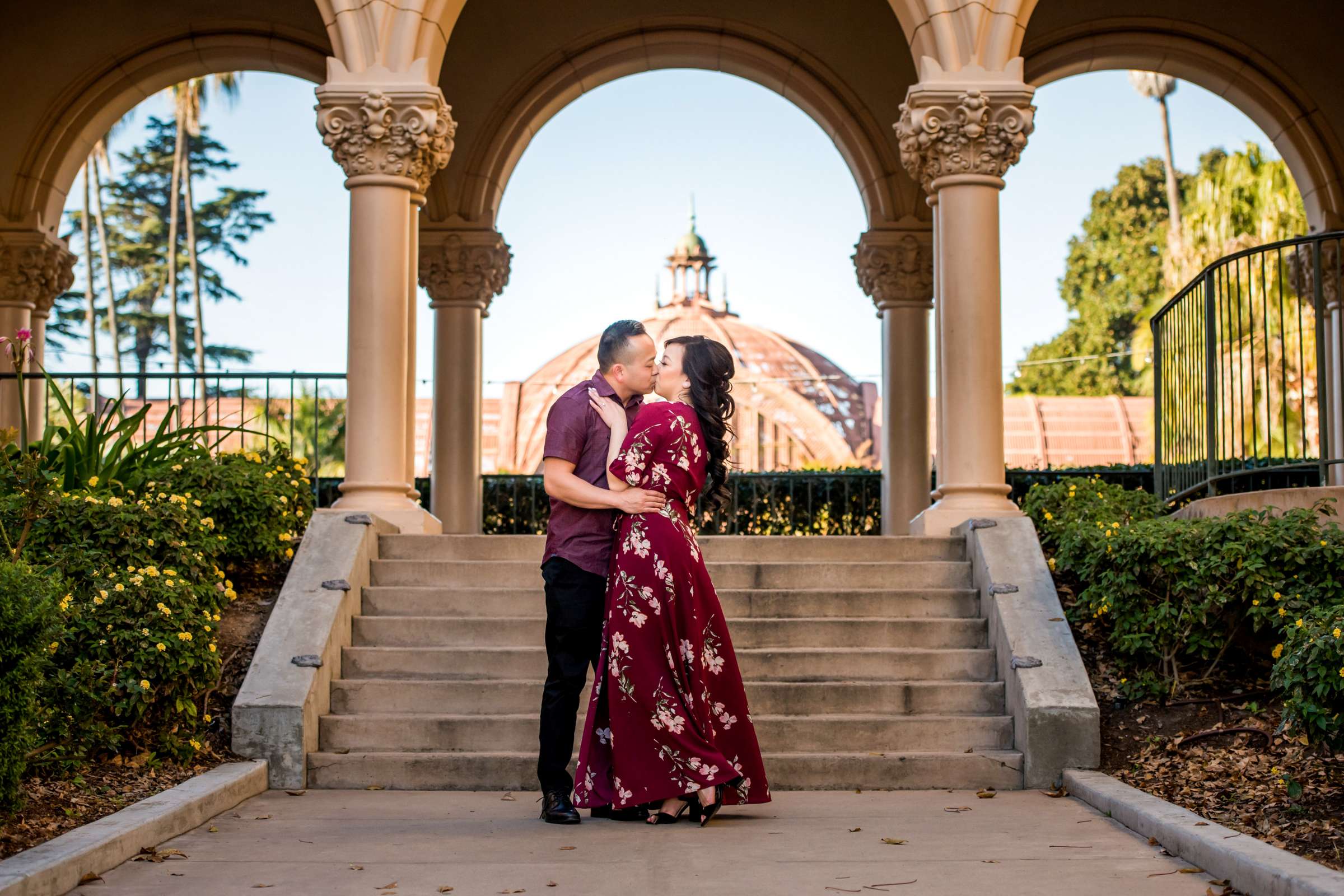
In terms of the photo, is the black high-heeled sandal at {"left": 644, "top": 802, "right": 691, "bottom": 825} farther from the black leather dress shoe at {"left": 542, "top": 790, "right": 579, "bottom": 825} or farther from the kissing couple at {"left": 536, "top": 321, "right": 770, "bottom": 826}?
the black leather dress shoe at {"left": 542, "top": 790, "right": 579, "bottom": 825}

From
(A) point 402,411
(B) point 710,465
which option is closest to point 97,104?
(A) point 402,411

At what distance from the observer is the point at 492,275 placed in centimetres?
1353

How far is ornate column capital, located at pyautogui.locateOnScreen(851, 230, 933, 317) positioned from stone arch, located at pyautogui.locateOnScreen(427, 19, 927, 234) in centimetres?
19

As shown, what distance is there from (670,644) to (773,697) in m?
1.70

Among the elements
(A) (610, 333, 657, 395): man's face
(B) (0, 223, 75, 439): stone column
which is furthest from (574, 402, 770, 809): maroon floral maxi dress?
(B) (0, 223, 75, 439): stone column

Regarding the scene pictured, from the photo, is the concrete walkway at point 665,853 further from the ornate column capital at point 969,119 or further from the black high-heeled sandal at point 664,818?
the ornate column capital at point 969,119

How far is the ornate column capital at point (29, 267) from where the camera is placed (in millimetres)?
13078

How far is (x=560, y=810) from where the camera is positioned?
5504 millimetres

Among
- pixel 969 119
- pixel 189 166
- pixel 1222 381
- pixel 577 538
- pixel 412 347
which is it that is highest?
pixel 189 166

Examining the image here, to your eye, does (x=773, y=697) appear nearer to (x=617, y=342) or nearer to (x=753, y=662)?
(x=753, y=662)

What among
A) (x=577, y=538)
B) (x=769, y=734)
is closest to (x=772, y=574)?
(x=769, y=734)

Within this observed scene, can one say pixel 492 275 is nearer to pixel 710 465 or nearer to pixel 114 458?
pixel 114 458

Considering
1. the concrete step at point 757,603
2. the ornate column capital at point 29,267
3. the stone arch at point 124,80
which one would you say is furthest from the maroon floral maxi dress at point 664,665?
the ornate column capital at point 29,267

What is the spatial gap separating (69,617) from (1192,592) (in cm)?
508
